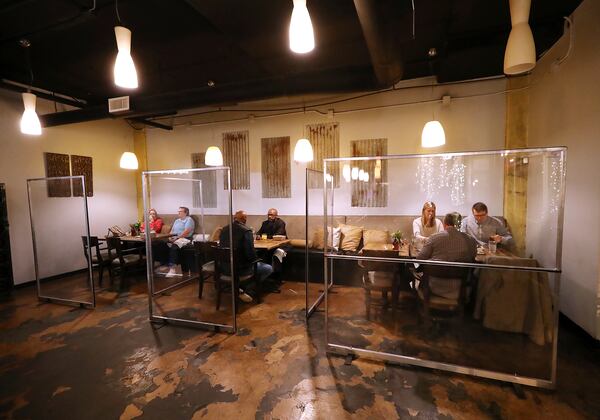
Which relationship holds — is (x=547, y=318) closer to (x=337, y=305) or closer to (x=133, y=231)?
(x=337, y=305)

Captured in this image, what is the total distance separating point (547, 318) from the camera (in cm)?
242

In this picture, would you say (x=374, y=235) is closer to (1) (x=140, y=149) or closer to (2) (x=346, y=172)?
(2) (x=346, y=172)

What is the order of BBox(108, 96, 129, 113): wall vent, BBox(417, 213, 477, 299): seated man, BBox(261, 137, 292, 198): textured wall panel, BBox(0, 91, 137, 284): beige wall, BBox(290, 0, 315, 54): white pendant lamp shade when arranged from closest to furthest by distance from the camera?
1. BBox(290, 0, 315, 54): white pendant lamp shade
2. BBox(417, 213, 477, 299): seated man
3. BBox(108, 96, 129, 113): wall vent
4. BBox(0, 91, 137, 284): beige wall
5. BBox(261, 137, 292, 198): textured wall panel

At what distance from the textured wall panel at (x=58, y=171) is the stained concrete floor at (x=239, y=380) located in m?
2.89

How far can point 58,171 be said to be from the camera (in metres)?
5.44

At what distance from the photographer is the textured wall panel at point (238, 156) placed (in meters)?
6.20

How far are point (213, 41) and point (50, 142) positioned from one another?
4132 mm

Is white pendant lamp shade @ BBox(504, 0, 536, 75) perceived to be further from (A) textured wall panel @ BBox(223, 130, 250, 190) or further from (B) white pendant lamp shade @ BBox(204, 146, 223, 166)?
(A) textured wall panel @ BBox(223, 130, 250, 190)

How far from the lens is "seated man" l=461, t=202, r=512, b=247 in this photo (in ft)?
9.18

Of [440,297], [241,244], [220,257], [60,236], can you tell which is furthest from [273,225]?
[60,236]

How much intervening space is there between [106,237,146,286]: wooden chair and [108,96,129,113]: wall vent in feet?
7.10

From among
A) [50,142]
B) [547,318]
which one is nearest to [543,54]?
[547,318]

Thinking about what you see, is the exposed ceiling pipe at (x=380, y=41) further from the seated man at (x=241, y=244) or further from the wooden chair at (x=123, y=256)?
the wooden chair at (x=123, y=256)

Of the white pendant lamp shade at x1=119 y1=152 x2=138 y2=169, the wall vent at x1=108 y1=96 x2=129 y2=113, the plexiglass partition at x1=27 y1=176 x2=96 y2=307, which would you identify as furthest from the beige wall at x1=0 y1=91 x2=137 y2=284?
the wall vent at x1=108 y1=96 x2=129 y2=113
